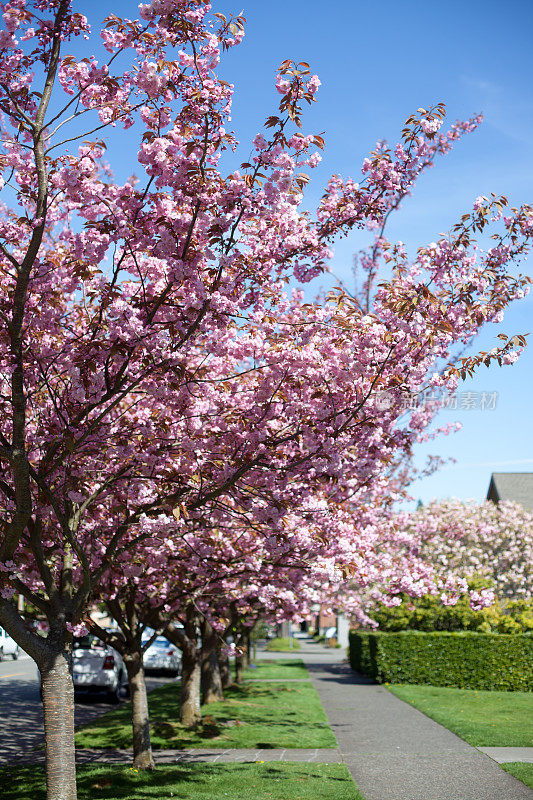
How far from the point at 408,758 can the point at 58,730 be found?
20.7 feet

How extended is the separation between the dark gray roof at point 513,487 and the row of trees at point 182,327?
40.4 m

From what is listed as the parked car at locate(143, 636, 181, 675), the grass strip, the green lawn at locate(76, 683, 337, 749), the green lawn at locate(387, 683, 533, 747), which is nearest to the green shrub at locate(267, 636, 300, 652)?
the grass strip

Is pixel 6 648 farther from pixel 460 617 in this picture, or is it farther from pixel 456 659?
pixel 456 659

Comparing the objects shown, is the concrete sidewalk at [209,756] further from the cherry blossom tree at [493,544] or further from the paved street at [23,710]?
the cherry blossom tree at [493,544]

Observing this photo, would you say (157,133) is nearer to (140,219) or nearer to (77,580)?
(140,219)

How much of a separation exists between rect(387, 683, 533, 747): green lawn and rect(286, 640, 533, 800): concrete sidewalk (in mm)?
319

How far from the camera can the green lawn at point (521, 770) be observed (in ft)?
28.7

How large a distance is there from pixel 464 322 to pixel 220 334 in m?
2.27

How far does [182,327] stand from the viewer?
18.9 ft

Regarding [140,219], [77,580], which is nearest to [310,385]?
[140,219]

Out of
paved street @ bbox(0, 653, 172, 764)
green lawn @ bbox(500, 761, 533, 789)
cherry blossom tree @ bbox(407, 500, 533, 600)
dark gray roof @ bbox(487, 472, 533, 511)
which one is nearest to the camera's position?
green lawn @ bbox(500, 761, 533, 789)

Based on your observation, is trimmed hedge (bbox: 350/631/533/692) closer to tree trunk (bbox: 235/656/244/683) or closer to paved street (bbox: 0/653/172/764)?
tree trunk (bbox: 235/656/244/683)

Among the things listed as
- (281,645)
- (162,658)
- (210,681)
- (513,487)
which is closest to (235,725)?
(210,681)

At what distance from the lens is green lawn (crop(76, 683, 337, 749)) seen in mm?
12266
